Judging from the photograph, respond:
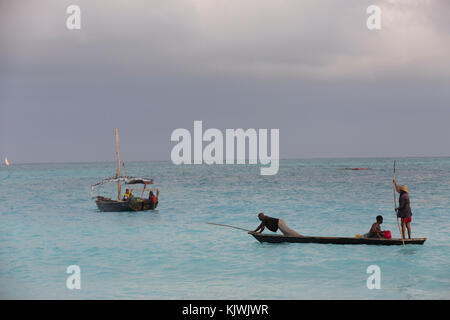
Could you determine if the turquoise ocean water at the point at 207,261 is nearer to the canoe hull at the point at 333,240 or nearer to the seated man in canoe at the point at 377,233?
the canoe hull at the point at 333,240

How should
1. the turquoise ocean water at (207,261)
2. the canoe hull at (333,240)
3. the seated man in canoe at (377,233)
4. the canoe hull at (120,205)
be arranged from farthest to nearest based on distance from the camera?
the canoe hull at (120,205), the seated man in canoe at (377,233), the canoe hull at (333,240), the turquoise ocean water at (207,261)

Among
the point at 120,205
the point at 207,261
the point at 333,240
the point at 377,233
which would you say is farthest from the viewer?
the point at 120,205

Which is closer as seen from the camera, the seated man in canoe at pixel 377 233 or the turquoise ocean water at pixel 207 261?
the turquoise ocean water at pixel 207 261

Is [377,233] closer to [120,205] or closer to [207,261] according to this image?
[207,261]

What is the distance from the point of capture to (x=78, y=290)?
11688 millimetres

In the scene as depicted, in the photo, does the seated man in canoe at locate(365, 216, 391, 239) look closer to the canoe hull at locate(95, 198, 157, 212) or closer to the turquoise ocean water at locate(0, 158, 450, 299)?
the turquoise ocean water at locate(0, 158, 450, 299)

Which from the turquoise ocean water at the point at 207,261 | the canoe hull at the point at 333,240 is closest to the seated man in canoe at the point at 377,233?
the canoe hull at the point at 333,240

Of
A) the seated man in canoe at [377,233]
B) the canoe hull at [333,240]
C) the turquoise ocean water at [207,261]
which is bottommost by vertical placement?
the turquoise ocean water at [207,261]

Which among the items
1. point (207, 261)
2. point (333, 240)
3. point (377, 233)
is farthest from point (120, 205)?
point (377, 233)

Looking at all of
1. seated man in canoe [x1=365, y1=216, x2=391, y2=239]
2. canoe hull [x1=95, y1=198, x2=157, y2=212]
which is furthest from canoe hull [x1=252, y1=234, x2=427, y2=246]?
canoe hull [x1=95, y1=198, x2=157, y2=212]

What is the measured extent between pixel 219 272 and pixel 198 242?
Result: 5.26m
